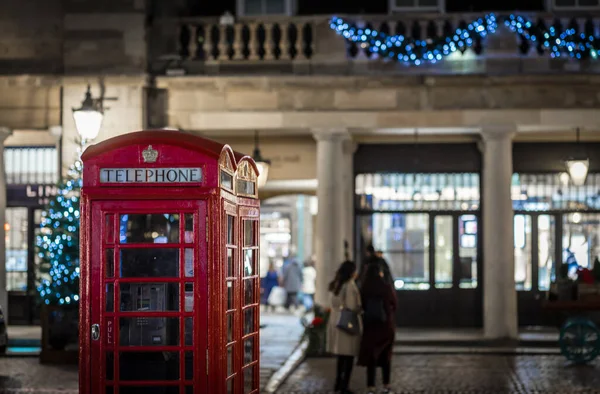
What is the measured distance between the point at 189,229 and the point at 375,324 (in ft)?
19.1

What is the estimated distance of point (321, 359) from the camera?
68.6ft

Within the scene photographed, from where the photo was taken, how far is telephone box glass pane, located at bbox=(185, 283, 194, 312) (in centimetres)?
1046

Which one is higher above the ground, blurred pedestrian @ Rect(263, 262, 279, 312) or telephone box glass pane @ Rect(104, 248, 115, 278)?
telephone box glass pane @ Rect(104, 248, 115, 278)

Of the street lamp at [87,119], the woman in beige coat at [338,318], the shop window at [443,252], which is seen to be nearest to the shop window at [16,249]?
the shop window at [443,252]

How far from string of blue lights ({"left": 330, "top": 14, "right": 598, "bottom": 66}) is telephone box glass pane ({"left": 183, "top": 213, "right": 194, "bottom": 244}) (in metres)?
11.7

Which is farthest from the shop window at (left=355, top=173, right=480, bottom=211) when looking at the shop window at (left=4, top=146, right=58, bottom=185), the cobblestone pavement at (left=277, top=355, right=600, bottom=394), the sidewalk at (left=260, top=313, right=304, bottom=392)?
the shop window at (left=4, top=146, right=58, bottom=185)

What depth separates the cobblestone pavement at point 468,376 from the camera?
16797 mm

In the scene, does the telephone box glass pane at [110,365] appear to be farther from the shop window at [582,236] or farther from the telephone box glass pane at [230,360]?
the shop window at [582,236]

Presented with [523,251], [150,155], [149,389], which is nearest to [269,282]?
[523,251]

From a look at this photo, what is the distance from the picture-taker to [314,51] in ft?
72.5

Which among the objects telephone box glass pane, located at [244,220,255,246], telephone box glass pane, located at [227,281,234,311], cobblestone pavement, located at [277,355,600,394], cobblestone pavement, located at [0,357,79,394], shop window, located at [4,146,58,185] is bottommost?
cobblestone pavement, located at [277,355,600,394]

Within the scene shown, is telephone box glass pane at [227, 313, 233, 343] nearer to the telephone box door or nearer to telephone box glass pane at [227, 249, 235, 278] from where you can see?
telephone box glass pane at [227, 249, 235, 278]

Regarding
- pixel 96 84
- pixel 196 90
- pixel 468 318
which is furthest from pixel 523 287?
pixel 96 84

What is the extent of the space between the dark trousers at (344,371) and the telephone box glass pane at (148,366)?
18.3 feet
